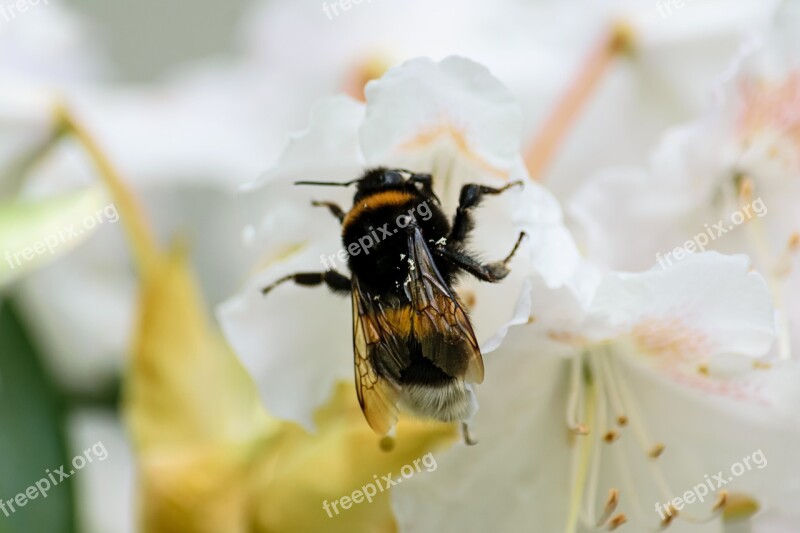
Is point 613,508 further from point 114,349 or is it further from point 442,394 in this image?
point 114,349

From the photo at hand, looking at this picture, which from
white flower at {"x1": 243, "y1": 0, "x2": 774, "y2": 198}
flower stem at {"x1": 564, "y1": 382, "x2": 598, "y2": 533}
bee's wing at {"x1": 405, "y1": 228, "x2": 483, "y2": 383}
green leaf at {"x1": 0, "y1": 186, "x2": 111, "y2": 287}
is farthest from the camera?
white flower at {"x1": 243, "y1": 0, "x2": 774, "y2": 198}

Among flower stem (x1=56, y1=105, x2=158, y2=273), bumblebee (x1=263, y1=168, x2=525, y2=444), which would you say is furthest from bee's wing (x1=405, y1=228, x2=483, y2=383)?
flower stem (x1=56, y1=105, x2=158, y2=273)

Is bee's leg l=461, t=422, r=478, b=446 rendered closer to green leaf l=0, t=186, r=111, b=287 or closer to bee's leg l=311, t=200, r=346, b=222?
bee's leg l=311, t=200, r=346, b=222

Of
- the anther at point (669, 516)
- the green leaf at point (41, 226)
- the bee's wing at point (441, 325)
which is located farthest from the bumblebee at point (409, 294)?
the green leaf at point (41, 226)

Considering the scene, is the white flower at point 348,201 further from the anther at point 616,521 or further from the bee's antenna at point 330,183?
the anther at point 616,521

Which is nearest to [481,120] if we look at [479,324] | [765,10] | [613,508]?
[479,324]
